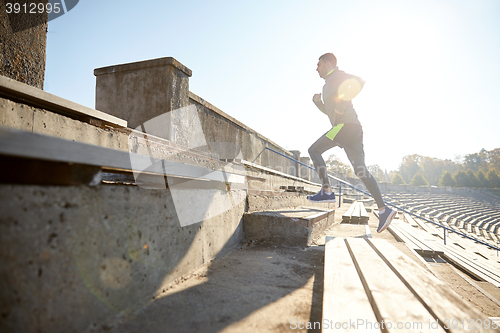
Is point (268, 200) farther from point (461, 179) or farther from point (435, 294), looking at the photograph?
point (461, 179)

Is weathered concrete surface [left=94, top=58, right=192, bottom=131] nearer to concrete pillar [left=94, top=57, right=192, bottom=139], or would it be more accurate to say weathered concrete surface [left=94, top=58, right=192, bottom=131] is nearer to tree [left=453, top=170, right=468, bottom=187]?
concrete pillar [left=94, top=57, right=192, bottom=139]

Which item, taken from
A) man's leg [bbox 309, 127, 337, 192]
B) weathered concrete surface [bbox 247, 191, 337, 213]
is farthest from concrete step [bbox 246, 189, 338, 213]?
man's leg [bbox 309, 127, 337, 192]

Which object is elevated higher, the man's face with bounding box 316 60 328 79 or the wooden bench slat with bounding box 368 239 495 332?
the man's face with bounding box 316 60 328 79

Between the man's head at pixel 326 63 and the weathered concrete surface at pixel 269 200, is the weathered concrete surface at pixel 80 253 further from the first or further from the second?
the man's head at pixel 326 63

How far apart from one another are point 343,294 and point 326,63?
2.91 meters

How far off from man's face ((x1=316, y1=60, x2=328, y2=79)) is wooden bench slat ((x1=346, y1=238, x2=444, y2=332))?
242 centimetres

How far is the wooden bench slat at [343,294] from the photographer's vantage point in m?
1.12

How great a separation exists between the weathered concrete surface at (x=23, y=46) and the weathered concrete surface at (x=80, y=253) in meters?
1.59

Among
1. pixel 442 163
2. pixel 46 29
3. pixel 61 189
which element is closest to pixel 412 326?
pixel 61 189

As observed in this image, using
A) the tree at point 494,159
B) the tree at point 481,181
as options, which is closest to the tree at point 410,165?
the tree at point 494,159

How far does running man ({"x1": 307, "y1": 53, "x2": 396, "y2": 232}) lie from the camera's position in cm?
324

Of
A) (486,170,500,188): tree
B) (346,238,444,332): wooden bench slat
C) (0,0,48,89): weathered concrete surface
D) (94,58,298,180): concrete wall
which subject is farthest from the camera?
(486,170,500,188): tree

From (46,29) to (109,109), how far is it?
116cm

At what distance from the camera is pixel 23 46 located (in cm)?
200
